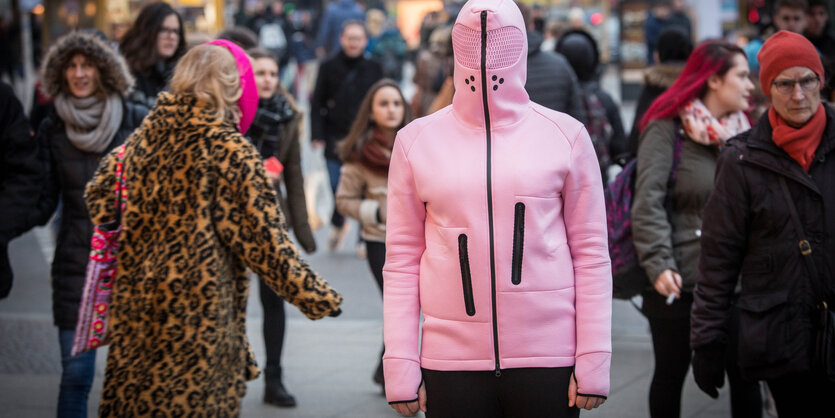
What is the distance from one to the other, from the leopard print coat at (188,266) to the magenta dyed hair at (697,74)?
1.96 meters

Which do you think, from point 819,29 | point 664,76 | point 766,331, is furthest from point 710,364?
point 819,29

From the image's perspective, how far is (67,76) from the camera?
5.46 m

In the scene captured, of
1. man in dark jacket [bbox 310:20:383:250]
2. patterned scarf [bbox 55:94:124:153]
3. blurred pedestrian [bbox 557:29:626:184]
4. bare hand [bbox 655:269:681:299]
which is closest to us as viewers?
bare hand [bbox 655:269:681:299]

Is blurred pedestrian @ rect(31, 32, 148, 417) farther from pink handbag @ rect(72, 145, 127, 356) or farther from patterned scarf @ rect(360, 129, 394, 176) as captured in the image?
patterned scarf @ rect(360, 129, 394, 176)

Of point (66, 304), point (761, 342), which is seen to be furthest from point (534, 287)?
point (66, 304)

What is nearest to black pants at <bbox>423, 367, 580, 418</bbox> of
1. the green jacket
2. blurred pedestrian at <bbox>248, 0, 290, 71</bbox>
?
the green jacket

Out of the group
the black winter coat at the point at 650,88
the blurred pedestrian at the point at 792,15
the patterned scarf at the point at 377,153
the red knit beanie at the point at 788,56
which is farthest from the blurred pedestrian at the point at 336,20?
the red knit beanie at the point at 788,56

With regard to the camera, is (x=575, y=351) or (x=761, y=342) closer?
(x=575, y=351)

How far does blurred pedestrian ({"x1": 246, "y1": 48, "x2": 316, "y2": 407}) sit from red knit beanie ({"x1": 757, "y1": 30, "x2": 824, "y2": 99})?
279 centimetres

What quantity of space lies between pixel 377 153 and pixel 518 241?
314cm

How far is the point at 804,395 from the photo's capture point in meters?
4.19

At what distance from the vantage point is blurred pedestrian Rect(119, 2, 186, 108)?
6887 mm

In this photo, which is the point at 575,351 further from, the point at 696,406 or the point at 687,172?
the point at 696,406

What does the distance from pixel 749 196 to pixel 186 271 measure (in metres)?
2.14
